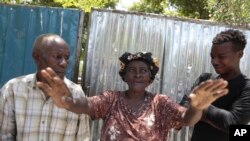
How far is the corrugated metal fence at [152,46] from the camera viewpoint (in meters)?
4.27

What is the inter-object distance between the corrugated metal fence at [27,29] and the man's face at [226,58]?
6.51 ft

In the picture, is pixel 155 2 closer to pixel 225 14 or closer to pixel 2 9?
pixel 225 14

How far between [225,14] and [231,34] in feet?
17.8

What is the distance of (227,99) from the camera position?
264 centimetres

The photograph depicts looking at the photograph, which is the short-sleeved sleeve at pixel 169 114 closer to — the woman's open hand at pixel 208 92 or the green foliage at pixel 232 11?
the woman's open hand at pixel 208 92

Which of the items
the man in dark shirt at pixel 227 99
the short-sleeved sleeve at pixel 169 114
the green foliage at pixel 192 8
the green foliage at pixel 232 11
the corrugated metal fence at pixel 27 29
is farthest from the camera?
the green foliage at pixel 192 8

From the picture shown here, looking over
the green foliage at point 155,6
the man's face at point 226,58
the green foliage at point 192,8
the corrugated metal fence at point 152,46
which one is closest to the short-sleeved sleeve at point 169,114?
the man's face at point 226,58

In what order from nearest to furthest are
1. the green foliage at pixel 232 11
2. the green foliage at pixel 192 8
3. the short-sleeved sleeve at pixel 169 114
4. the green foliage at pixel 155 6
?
1. the short-sleeved sleeve at pixel 169 114
2. the green foliage at pixel 232 11
3. the green foliage at pixel 192 8
4. the green foliage at pixel 155 6

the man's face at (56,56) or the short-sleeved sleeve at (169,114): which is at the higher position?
the man's face at (56,56)

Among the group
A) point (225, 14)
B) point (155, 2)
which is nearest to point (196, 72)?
point (225, 14)

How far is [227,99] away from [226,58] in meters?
0.29

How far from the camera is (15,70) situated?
4297 mm

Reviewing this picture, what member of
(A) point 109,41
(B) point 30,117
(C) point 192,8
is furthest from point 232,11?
(C) point 192,8

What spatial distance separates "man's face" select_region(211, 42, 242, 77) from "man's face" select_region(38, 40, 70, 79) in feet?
3.51
